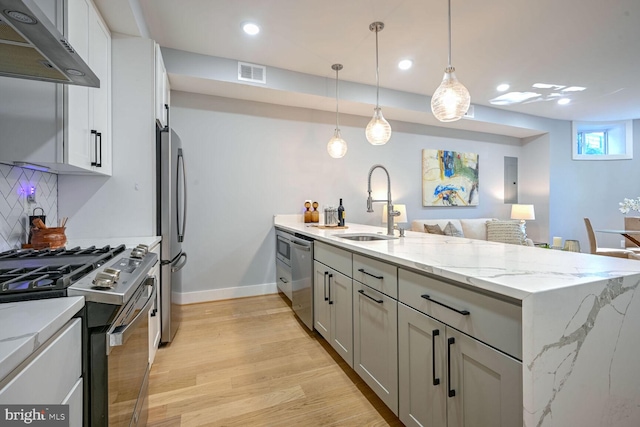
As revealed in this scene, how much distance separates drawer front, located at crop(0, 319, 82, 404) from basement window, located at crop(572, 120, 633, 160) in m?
7.56

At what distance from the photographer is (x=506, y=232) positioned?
178 inches

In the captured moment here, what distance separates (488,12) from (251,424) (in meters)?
3.44

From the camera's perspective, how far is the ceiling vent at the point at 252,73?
3206 millimetres

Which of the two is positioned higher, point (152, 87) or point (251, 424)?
point (152, 87)

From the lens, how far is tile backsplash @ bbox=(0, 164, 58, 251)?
151 cm

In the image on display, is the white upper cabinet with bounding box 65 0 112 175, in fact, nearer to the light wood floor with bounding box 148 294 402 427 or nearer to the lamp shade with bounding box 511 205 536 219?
the light wood floor with bounding box 148 294 402 427

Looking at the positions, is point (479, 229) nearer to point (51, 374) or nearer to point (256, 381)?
point (256, 381)

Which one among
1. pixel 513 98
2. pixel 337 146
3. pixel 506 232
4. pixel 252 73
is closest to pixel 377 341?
pixel 337 146

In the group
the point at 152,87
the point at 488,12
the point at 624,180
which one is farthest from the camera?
the point at 624,180

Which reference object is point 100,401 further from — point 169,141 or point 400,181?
point 400,181

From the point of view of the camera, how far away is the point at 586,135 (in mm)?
5852

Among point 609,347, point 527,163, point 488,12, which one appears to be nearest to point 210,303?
point 609,347

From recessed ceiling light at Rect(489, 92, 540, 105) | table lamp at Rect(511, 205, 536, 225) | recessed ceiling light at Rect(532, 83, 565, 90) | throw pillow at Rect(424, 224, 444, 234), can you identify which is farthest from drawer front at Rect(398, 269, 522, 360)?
table lamp at Rect(511, 205, 536, 225)

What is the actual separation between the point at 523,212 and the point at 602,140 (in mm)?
2738
